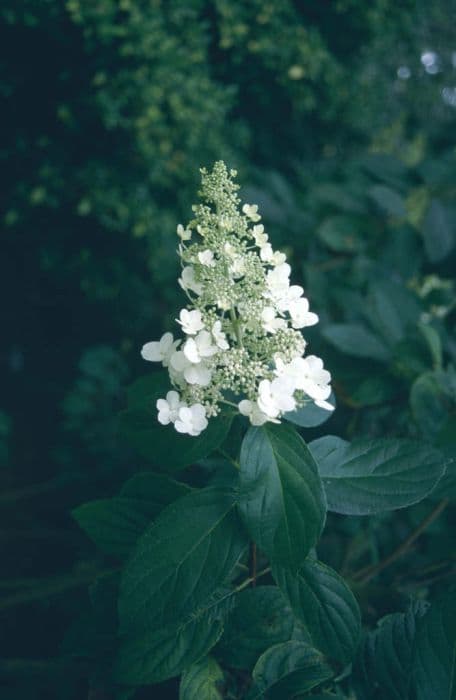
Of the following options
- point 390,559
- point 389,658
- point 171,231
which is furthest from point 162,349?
point 171,231

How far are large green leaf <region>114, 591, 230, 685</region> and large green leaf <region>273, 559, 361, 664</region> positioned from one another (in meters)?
0.14

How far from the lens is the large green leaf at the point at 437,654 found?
0.89m

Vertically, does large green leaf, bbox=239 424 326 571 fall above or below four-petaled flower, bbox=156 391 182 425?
below

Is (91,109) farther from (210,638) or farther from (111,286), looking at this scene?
(210,638)

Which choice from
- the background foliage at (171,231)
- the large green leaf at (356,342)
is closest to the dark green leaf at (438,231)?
the background foliage at (171,231)

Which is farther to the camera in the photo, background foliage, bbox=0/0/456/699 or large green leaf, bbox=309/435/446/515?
background foliage, bbox=0/0/456/699

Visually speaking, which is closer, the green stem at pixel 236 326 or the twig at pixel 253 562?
the green stem at pixel 236 326

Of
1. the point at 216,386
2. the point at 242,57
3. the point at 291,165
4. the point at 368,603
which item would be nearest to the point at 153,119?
the point at 242,57

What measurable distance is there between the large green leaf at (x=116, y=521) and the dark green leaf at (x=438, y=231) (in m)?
1.28

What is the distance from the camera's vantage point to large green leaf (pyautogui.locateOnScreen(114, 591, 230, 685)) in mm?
916

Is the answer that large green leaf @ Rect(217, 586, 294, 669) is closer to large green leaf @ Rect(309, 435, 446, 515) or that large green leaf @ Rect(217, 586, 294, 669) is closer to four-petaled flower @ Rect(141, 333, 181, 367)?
large green leaf @ Rect(309, 435, 446, 515)

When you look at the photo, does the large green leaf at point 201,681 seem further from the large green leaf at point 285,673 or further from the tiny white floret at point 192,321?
the tiny white floret at point 192,321

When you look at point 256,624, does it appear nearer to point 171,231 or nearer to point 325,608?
point 325,608

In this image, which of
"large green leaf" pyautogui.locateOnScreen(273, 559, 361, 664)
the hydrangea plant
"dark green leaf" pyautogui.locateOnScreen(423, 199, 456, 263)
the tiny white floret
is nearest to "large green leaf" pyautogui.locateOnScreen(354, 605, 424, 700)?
the hydrangea plant
